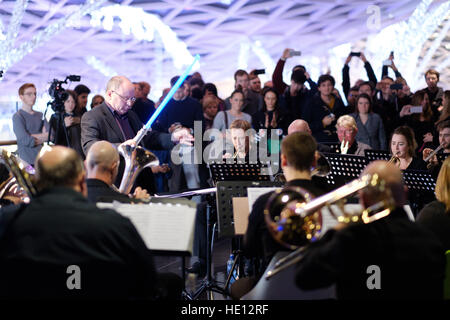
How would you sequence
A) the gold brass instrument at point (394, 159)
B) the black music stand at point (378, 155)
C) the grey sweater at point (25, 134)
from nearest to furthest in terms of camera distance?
the black music stand at point (378, 155) < the gold brass instrument at point (394, 159) < the grey sweater at point (25, 134)

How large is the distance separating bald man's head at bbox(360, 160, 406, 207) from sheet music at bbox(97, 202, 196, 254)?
882mm

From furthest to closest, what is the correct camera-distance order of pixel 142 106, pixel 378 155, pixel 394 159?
pixel 142 106 < pixel 394 159 < pixel 378 155

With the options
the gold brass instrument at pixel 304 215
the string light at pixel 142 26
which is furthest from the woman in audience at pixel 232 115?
the string light at pixel 142 26

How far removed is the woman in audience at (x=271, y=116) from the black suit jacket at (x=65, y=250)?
441 centimetres

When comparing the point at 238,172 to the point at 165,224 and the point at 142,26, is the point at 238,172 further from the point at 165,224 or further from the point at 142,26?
the point at 142,26

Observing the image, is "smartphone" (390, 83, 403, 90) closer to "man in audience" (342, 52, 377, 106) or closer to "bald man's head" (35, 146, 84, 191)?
"man in audience" (342, 52, 377, 106)

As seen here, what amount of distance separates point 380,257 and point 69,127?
4.54 m

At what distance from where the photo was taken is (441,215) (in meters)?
3.07

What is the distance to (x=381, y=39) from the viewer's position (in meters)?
15.0

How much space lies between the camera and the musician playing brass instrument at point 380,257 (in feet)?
7.43

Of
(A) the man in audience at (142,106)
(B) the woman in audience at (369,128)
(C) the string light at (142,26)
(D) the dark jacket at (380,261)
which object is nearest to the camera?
(D) the dark jacket at (380,261)

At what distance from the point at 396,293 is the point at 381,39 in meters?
13.4

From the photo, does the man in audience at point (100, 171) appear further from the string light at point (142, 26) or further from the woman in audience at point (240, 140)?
the string light at point (142, 26)

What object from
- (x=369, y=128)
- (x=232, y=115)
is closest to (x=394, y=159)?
(x=369, y=128)
